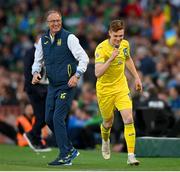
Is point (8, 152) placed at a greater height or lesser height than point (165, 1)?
lesser

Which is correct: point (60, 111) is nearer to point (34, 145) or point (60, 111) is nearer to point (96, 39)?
point (34, 145)

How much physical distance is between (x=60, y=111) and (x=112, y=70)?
1078 millimetres

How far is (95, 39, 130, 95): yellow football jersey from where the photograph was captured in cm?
1516

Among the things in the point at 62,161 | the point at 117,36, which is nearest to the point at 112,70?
the point at 117,36

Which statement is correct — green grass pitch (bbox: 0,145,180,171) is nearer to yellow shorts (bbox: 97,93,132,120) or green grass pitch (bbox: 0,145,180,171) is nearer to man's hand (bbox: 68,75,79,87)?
yellow shorts (bbox: 97,93,132,120)

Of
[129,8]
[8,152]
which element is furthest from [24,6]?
[8,152]

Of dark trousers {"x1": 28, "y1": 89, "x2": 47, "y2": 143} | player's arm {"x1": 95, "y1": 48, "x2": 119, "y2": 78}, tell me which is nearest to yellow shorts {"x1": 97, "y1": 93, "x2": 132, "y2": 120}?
player's arm {"x1": 95, "y1": 48, "x2": 119, "y2": 78}

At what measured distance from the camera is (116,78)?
15.4 meters

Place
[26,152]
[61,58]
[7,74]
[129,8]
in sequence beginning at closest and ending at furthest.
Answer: [61,58] < [26,152] < [7,74] < [129,8]

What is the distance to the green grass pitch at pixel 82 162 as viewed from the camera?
14.5 m

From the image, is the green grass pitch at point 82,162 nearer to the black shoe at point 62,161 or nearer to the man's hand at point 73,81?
the black shoe at point 62,161

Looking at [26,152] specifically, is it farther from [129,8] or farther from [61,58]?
[129,8]

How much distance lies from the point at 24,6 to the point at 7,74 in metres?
4.50

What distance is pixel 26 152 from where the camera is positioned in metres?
18.9
